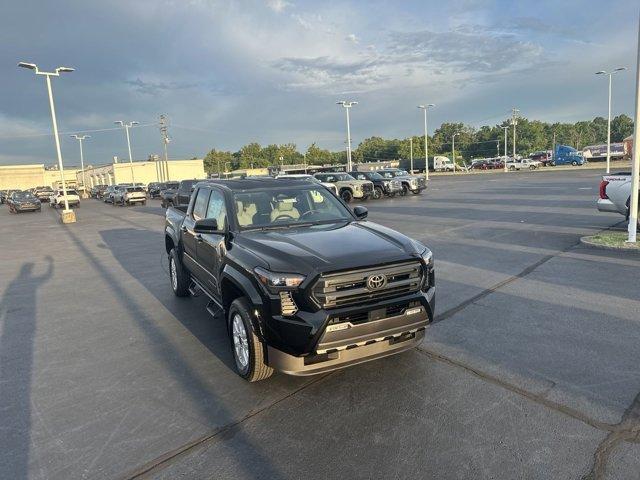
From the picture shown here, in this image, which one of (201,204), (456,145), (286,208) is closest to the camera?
(286,208)

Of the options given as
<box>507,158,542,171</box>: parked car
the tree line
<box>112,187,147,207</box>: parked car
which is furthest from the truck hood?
the tree line

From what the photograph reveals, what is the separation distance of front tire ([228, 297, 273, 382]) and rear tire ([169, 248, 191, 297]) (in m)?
2.85

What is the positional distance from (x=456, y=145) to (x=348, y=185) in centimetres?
11476

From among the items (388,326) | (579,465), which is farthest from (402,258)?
(579,465)

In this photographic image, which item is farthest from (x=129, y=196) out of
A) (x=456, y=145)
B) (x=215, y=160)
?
(x=456, y=145)

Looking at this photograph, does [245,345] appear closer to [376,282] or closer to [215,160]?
[376,282]

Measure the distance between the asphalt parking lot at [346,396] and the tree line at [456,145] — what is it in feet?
363

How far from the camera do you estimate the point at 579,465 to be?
9.51ft

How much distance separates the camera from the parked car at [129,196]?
3697 cm

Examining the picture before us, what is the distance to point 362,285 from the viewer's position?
3791 mm

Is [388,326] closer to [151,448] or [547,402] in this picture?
[547,402]

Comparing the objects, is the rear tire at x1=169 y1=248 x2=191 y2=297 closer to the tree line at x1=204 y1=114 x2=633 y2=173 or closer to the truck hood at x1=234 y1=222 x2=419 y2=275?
the truck hood at x1=234 y1=222 x2=419 y2=275

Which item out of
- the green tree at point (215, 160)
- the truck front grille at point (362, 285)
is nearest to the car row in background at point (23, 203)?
the truck front grille at point (362, 285)

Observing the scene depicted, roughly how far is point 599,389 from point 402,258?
77.6 inches
